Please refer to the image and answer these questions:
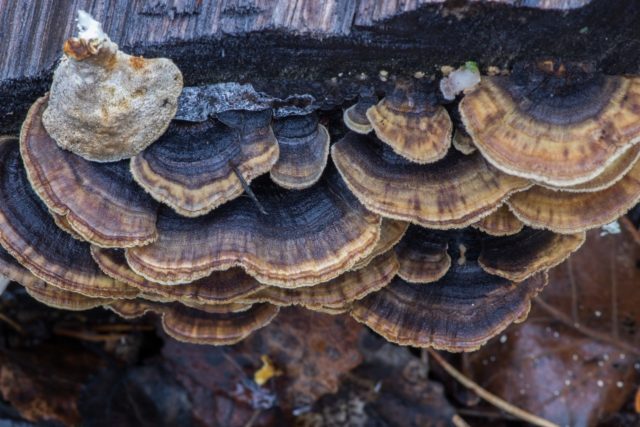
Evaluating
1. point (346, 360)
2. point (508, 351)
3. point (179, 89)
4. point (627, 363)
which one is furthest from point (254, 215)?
point (627, 363)

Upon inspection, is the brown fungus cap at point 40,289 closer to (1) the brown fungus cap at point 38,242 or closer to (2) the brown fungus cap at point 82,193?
(1) the brown fungus cap at point 38,242

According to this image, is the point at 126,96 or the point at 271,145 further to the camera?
the point at 271,145

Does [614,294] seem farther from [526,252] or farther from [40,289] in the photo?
[40,289]

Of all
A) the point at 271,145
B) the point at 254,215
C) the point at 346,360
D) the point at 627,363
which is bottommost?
the point at 346,360

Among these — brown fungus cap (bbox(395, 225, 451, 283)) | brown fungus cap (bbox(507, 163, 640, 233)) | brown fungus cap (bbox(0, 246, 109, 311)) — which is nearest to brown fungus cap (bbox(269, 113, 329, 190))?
brown fungus cap (bbox(395, 225, 451, 283))

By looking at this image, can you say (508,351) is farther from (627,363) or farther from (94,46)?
(94,46)

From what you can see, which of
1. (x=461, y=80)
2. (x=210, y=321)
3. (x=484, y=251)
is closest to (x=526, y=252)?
(x=484, y=251)

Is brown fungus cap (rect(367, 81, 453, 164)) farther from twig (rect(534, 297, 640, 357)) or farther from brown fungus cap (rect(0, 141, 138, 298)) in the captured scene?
twig (rect(534, 297, 640, 357))
